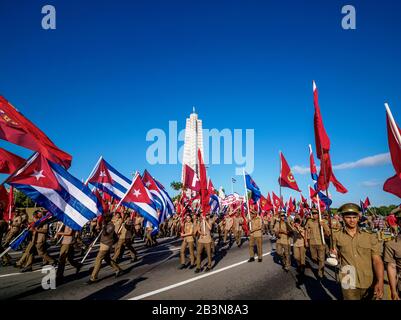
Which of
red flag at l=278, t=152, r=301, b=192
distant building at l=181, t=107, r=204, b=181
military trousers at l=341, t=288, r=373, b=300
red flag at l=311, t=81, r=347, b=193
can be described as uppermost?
distant building at l=181, t=107, r=204, b=181

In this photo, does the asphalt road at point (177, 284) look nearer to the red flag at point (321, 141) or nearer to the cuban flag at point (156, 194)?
the red flag at point (321, 141)

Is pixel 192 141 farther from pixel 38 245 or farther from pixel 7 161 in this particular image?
pixel 7 161

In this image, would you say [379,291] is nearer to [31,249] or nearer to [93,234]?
[31,249]

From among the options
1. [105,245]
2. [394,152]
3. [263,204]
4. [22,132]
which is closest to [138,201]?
[105,245]

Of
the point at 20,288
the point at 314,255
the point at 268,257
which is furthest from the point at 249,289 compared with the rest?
the point at 20,288

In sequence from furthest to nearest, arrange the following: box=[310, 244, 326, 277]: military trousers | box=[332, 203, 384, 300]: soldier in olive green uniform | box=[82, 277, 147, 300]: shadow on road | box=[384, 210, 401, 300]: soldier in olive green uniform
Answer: box=[310, 244, 326, 277]: military trousers
box=[82, 277, 147, 300]: shadow on road
box=[384, 210, 401, 300]: soldier in olive green uniform
box=[332, 203, 384, 300]: soldier in olive green uniform

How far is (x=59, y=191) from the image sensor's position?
661 centimetres

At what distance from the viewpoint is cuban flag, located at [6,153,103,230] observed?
226 inches

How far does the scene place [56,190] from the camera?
6.53 metres

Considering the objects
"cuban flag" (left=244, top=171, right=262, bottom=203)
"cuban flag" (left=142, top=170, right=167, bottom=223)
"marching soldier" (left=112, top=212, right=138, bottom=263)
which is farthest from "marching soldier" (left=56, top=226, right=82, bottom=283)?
"cuban flag" (left=244, top=171, right=262, bottom=203)

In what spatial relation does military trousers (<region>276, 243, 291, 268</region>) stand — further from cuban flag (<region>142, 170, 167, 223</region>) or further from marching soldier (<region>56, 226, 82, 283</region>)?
marching soldier (<region>56, 226, 82, 283</region>)

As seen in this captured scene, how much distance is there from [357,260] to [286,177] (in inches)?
329

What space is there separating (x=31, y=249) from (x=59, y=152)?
163 inches

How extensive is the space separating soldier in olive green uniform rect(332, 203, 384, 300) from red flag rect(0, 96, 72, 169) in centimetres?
642
